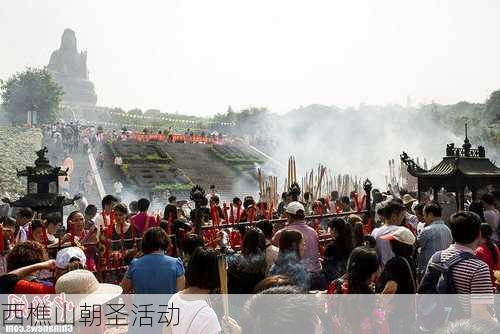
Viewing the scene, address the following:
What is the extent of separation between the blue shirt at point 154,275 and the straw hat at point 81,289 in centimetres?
55

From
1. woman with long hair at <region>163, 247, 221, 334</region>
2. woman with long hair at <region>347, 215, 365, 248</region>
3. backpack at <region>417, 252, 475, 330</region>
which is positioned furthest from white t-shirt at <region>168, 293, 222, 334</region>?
woman with long hair at <region>347, 215, 365, 248</region>

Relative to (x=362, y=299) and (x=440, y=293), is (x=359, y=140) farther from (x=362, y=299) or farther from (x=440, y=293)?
(x=362, y=299)

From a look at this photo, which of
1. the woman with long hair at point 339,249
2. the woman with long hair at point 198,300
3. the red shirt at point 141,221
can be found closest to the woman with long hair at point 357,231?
the woman with long hair at point 339,249

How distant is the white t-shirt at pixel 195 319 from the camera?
2854 mm

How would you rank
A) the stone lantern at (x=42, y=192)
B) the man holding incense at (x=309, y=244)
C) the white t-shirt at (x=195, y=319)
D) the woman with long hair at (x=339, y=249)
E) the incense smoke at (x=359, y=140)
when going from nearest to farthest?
the white t-shirt at (x=195, y=319), the woman with long hair at (x=339, y=249), the man holding incense at (x=309, y=244), the stone lantern at (x=42, y=192), the incense smoke at (x=359, y=140)

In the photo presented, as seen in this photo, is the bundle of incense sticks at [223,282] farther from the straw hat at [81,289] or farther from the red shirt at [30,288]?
the red shirt at [30,288]

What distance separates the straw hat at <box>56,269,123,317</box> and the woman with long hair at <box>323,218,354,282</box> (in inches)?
102

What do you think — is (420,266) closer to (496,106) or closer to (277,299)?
(277,299)

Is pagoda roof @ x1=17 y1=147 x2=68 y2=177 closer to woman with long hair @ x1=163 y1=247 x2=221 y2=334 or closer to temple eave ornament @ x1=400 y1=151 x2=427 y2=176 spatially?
temple eave ornament @ x1=400 y1=151 x2=427 y2=176

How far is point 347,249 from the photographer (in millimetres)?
5422

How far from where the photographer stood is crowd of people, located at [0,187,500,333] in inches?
138

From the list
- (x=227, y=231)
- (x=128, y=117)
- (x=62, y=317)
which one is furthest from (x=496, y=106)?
(x=62, y=317)

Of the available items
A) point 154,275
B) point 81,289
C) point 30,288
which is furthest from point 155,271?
point 30,288

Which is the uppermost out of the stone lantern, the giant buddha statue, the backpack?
the giant buddha statue
